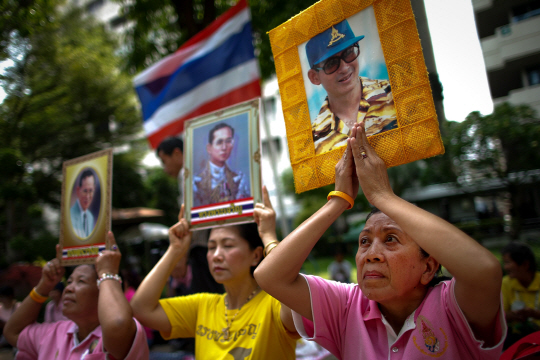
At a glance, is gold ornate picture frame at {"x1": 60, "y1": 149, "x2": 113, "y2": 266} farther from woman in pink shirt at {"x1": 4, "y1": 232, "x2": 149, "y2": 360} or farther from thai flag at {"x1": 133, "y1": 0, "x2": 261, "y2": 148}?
thai flag at {"x1": 133, "y1": 0, "x2": 261, "y2": 148}

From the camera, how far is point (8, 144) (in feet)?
13.1

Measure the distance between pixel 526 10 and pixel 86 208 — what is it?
3.55 meters

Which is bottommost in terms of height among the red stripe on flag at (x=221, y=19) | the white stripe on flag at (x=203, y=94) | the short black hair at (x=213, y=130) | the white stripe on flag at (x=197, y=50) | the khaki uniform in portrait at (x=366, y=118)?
the khaki uniform in portrait at (x=366, y=118)

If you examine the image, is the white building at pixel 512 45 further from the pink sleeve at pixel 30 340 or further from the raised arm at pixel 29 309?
the pink sleeve at pixel 30 340

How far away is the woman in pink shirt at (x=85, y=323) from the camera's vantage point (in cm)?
197

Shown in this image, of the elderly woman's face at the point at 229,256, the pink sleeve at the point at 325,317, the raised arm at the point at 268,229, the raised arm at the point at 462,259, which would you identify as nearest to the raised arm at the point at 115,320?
the elderly woman's face at the point at 229,256

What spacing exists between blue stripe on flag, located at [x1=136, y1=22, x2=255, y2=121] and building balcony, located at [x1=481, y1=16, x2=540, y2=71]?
261 cm

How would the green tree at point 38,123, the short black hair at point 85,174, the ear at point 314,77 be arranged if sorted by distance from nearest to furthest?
Result: the ear at point 314,77
the short black hair at point 85,174
the green tree at point 38,123

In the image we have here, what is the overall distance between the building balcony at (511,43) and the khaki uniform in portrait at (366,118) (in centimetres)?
187

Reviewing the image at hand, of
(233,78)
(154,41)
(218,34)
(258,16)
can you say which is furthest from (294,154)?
(154,41)

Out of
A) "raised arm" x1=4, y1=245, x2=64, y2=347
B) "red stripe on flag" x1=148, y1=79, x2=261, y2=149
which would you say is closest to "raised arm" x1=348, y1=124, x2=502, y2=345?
"raised arm" x1=4, y1=245, x2=64, y2=347

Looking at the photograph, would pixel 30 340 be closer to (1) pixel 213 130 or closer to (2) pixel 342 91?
(1) pixel 213 130

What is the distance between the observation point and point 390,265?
139 centimetres

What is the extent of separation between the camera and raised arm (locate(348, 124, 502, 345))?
3.87 feet
